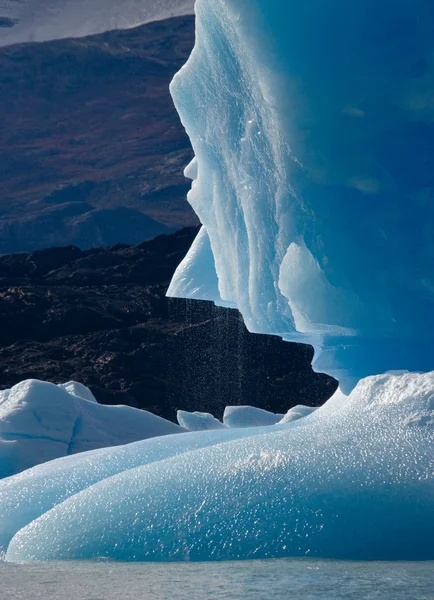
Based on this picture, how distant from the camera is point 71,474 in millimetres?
5594

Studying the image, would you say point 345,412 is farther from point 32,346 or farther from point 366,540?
point 32,346

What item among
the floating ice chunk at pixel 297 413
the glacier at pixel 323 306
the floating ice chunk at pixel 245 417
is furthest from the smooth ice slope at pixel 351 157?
the floating ice chunk at pixel 245 417

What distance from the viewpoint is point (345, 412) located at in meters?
4.90

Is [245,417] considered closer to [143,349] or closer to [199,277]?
[199,277]

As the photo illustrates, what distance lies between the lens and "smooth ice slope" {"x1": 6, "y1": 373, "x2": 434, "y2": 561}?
12.8 feet

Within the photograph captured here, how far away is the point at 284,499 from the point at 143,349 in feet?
53.1

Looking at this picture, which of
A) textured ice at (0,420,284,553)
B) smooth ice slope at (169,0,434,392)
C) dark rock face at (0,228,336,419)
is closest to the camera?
smooth ice slope at (169,0,434,392)

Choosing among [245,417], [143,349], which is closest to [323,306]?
[245,417]

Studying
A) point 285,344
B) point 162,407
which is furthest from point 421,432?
point 285,344

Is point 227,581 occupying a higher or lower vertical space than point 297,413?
higher

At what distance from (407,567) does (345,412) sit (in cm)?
145

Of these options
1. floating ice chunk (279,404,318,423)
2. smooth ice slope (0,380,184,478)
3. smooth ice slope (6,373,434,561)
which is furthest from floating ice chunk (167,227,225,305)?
floating ice chunk (279,404,318,423)

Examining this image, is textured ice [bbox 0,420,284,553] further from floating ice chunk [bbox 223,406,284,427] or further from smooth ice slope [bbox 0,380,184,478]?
floating ice chunk [bbox 223,406,284,427]

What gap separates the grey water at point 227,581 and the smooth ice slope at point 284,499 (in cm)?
19
